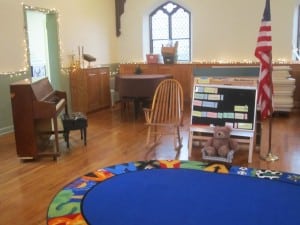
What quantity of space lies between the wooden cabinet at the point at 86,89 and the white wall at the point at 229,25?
2.18 meters

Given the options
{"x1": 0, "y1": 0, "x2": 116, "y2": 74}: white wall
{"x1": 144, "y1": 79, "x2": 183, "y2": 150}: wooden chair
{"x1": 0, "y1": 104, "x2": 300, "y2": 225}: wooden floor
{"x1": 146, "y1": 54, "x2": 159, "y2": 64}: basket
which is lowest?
{"x1": 0, "y1": 104, "x2": 300, "y2": 225}: wooden floor

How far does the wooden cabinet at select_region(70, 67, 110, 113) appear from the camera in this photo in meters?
7.23

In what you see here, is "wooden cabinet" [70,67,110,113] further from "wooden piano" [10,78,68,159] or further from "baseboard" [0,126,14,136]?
"wooden piano" [10,78,68,159]

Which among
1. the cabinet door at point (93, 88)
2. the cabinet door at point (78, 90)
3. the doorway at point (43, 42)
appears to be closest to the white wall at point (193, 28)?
the doorway at point (43, 42)

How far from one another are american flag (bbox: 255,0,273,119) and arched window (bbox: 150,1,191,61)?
476 cm

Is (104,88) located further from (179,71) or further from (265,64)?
(265,64)

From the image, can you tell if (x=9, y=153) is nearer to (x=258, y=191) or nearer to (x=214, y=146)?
(x=214, y=146)

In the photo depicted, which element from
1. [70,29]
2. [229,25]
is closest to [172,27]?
[229,25]

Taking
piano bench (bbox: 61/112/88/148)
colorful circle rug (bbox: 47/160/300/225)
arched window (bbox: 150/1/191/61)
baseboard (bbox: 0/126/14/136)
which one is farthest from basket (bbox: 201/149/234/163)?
arched window (bbox: 150/1/191/61)

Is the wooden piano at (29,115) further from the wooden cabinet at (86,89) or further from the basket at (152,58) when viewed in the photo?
the basket at (152,58)

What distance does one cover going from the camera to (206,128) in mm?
4254

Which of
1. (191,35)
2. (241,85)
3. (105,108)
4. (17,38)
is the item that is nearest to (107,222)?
(241,85)

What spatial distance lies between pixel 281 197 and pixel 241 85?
182cm

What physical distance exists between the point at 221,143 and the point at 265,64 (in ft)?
3.78
